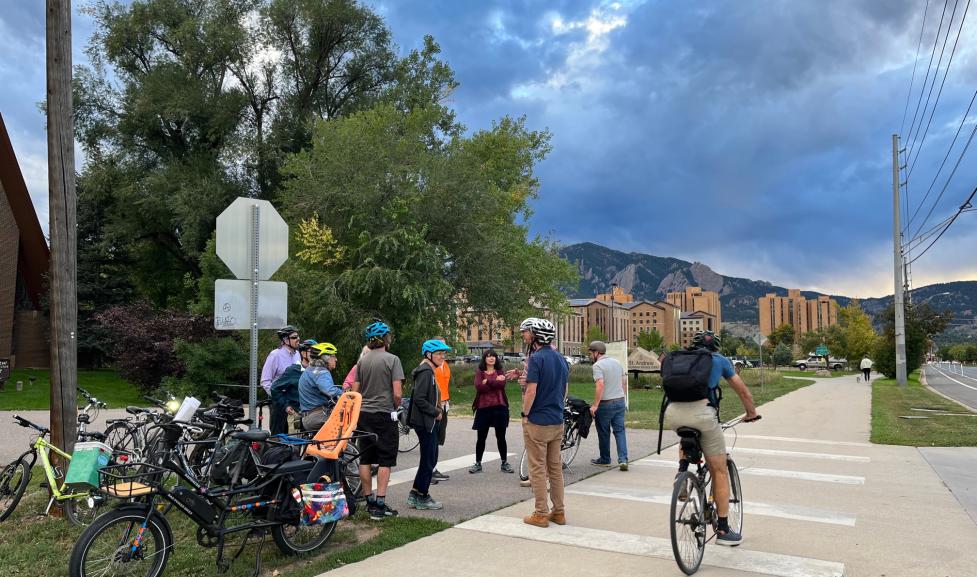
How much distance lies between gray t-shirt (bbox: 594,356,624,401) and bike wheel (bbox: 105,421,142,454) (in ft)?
A: 20.9

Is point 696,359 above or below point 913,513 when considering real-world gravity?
above

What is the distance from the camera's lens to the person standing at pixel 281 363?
9.42 metres

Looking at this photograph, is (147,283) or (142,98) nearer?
(142,98)

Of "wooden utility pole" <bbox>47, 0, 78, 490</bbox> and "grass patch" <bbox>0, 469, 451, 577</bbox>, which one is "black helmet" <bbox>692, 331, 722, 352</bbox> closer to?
"grass patch" <bbox>0, 469, 451, 577</bbox>

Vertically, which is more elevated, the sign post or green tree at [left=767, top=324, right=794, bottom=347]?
the sign post

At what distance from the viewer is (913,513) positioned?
304 inches

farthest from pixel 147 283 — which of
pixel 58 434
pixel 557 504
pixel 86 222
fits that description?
pixel 557 504

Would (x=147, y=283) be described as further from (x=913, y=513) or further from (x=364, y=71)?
(x=913, y=513)

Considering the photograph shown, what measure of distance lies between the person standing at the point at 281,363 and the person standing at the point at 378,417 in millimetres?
2328

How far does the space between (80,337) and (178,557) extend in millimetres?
39731

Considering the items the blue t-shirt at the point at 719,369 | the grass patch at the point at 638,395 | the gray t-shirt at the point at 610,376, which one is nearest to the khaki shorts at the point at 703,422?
the blue t-shirt at the point at 719,369

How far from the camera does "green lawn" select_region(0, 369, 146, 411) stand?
22391 millimetres

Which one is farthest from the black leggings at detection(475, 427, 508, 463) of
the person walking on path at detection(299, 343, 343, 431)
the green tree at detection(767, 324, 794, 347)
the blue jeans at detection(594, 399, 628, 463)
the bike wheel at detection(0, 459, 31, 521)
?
the green tree at detection(767, 324, 794, 347)

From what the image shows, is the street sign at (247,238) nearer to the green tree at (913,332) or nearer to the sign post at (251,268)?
the sign post at (251,268)
